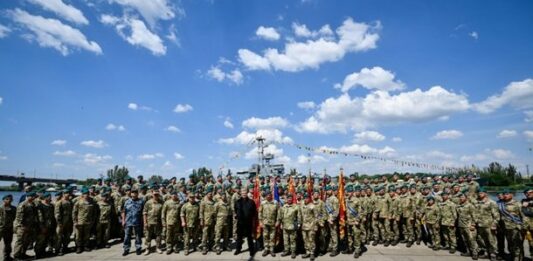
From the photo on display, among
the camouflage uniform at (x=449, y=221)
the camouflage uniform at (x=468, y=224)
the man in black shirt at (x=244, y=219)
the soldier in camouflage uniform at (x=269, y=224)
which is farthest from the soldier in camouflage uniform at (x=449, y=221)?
the man in black shirt at (x=244, y=219)

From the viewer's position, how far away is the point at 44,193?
32.3 feet

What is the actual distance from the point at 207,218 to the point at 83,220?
386 cm

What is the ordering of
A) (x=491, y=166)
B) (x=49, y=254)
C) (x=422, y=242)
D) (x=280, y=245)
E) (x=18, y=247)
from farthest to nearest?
(x=491, y=166) < (x=422, y=242) < (x=280, y=245) < (x=49, y=254) < (x=18, y=247)

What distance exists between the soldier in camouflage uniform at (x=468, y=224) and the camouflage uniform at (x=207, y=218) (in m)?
7.58

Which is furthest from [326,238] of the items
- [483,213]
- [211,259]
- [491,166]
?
[491,166]

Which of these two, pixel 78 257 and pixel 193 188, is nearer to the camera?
pixel 78 257

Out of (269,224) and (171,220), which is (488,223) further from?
(171,220)

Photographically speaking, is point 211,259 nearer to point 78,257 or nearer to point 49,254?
point 78,257

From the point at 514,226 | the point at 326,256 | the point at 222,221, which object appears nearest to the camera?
the point at 514,226

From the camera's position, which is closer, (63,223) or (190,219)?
(63,223)

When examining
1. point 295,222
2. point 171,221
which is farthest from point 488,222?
point 171,221

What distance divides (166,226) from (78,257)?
8.35 feet

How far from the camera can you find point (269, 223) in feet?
30.9

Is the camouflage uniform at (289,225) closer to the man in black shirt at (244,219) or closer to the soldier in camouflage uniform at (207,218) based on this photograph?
the man in black shirt at (244,219)
